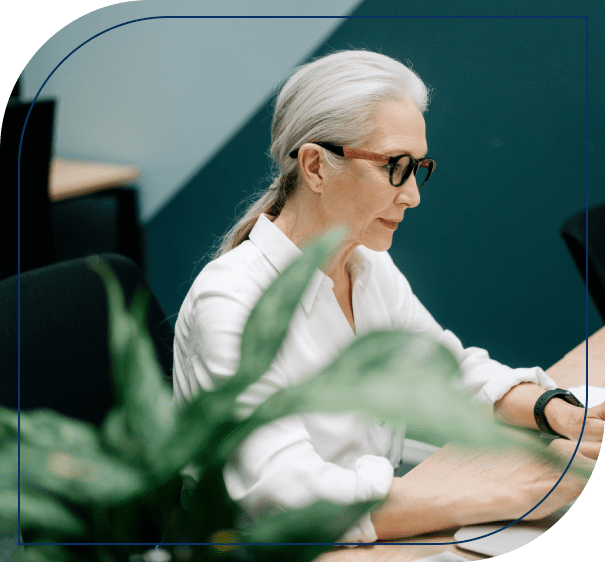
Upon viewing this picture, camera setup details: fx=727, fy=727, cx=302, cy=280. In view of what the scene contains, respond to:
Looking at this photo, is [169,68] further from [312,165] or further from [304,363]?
[304,363]

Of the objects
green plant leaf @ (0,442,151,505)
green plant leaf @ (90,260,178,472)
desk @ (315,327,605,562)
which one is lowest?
desk @ (315,327,605,562)

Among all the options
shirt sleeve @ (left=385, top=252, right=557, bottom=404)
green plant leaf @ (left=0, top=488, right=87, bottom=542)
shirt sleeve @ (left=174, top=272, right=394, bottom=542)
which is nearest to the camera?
green plant leaf @ (left=0, top=488, right=87, bottom=542)

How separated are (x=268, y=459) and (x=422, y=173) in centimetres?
40

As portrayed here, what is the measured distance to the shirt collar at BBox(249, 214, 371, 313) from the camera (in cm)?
90

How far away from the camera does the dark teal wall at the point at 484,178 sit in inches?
36.6

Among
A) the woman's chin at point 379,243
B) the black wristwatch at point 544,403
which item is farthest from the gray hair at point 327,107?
the black wristwatch at point 544,403

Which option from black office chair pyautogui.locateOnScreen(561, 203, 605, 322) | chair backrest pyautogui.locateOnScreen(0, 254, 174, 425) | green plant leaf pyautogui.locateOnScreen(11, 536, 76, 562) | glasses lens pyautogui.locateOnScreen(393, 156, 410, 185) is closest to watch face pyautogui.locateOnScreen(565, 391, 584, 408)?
black office chair pyautogui.locateOnScreen(561, 203, 605, 322)

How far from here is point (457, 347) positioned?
37.8 inches

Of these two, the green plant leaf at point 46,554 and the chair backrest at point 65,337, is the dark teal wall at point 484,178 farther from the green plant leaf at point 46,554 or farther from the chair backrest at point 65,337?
the green plant leaf at point 46,554

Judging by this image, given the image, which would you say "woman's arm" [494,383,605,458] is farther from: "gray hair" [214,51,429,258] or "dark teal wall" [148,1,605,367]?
"gray hair" [214,51,429,258]

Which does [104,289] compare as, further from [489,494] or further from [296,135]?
[489,494]

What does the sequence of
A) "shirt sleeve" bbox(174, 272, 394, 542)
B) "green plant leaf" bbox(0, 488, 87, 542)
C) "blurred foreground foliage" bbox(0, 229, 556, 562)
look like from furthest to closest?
"shirt sleeve" bbox(174, 272, 394, 542), "green plant leaf" bbox(0, 488, 87, 542), "blurred foreground foliage" bbox(0, 229, 556, 562)

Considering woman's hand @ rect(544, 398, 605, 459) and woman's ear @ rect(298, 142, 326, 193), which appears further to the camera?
woman's hand @ rect(544, 398, 605, 459)

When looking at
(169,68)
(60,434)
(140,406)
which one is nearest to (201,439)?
(140,406)
